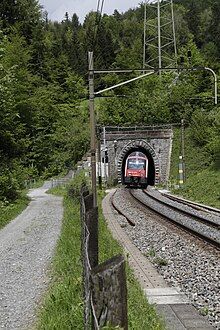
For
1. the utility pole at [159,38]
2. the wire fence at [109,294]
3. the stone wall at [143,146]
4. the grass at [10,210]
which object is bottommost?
the grass at [10,210]

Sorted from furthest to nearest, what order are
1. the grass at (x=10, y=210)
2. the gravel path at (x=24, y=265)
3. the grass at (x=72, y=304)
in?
the grass at (x=10, y=210) < the gravel path at (x=24, y=265) < the grass at (x=72, y=304)

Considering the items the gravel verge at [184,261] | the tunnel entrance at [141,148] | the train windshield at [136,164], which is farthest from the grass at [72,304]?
the tunnel entrance at [141,148]

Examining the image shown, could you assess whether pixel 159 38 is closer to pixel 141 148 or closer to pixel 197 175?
pixel 141 148

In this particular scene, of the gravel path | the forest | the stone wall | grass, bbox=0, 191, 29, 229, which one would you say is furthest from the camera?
the stone wall

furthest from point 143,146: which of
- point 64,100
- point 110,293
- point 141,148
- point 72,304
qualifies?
point 110,293

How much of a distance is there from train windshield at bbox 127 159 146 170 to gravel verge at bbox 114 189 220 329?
2896cm

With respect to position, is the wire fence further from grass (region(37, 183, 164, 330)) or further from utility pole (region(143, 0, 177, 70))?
utility pole (region(143, 0, 177, 70))

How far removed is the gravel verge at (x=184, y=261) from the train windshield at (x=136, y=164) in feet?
95.0

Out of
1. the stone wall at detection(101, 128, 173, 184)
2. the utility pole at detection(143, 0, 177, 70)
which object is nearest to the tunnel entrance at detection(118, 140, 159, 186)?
the stone wall at detection(101, 128, 173, 184)

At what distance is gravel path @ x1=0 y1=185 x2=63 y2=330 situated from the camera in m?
7.54

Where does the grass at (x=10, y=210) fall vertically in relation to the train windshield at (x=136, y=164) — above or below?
below

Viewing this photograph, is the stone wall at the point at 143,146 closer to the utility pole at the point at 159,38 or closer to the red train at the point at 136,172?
the red train at the point at 136,172

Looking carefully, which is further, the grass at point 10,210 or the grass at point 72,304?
the grass at point 10,210

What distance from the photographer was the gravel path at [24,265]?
7.54 metres
